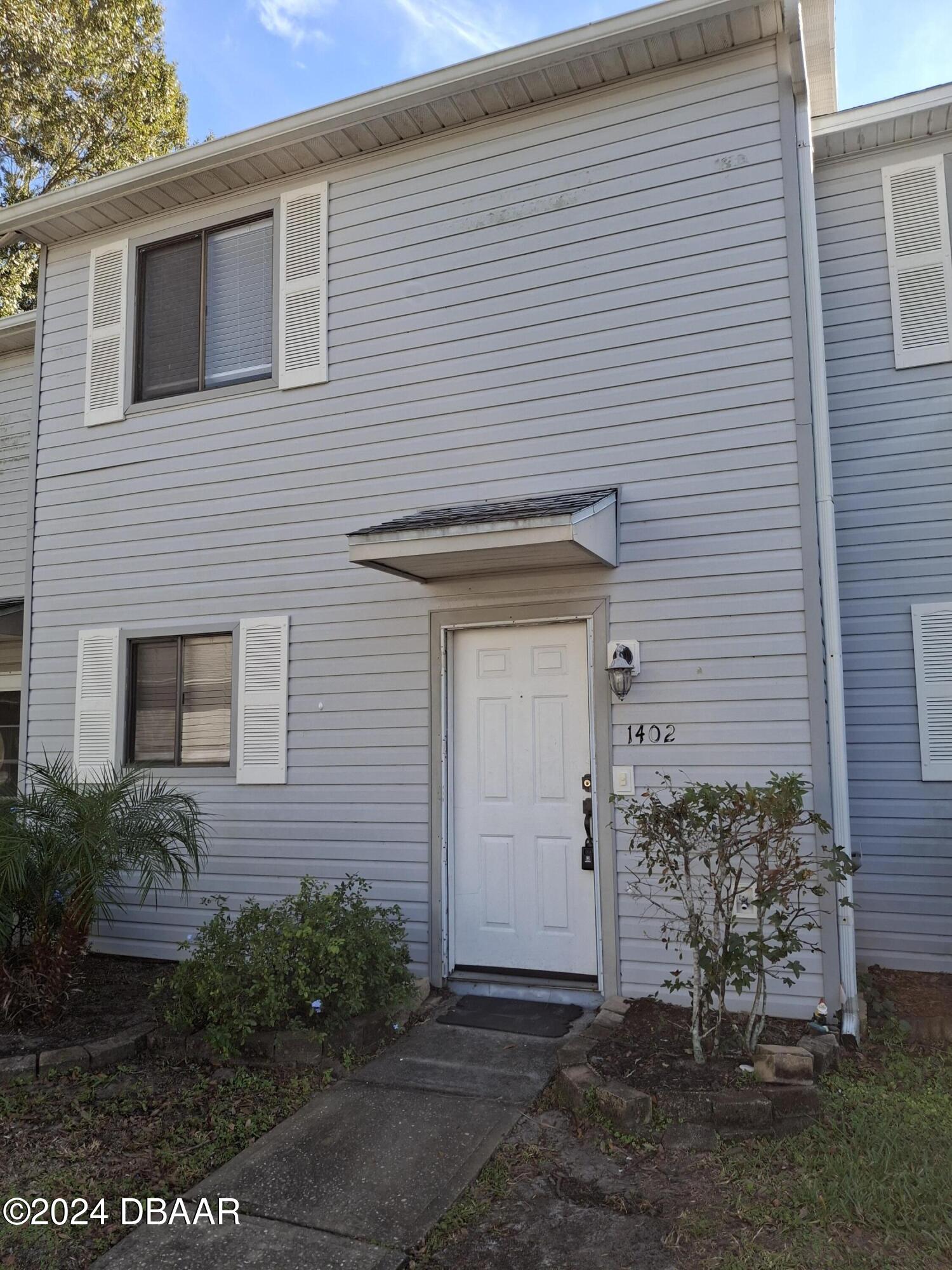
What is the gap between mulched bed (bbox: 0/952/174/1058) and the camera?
482cm

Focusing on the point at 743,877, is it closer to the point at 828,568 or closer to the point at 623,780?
the point at 623,780

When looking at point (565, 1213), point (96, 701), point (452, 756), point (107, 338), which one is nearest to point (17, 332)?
point (107, 338)

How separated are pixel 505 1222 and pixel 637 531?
348 centimetres

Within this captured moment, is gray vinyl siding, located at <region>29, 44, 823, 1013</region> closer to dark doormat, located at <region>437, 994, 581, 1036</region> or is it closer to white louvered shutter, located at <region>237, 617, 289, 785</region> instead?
white louvered shutter, located at <region>237, 617, 289, 785</region>

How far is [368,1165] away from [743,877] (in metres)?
2.32

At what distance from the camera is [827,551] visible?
196 inches

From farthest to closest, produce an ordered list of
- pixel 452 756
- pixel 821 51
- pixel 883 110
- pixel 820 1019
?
pixel 821 51
pixel 883 110
pixel 452 756
pixel 820 1019

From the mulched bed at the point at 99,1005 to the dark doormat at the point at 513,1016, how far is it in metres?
1.75

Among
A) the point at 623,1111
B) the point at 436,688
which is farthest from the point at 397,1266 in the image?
the point at 436,688

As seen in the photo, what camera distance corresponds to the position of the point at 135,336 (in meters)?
7.21

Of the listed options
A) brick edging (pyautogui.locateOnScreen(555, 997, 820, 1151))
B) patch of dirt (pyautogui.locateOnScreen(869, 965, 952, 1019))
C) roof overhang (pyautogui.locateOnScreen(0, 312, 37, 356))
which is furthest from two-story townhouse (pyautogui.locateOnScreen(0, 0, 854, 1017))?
roof overhang (pyautogui.locateOnScreen(0, 312, 37, 356))

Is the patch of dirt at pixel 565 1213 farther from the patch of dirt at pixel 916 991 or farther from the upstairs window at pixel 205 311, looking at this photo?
the upstairs window at pixel 205 311

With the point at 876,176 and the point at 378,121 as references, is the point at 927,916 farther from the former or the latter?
the point at 378,121

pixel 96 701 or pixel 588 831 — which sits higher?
pixel 96 701
